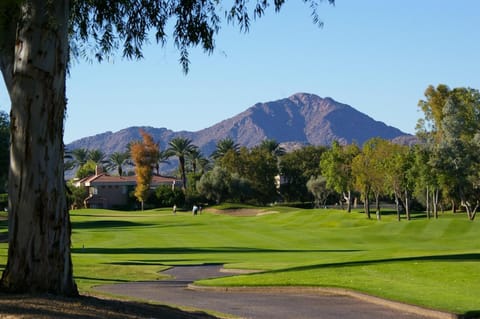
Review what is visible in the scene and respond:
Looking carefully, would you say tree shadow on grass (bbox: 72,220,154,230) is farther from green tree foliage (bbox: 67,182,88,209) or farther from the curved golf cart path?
the curved golf cart path

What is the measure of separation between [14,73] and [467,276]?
1445 centimetres

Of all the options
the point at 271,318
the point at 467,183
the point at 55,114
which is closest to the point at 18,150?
the point at 55,114

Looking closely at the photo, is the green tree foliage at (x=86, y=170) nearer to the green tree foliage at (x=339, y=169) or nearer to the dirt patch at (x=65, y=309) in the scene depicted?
the green tree foliage at (x=339, y=169)

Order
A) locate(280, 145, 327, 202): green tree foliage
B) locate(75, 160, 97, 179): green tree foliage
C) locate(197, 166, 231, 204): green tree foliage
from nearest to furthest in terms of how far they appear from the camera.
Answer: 1. locate(197, 166, 231, 204): green tree foliage
2. locate(280, 145, 327, 202): green tree foliage
3. locate(75, 160, 97, 179): green tree foliage

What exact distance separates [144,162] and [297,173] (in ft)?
88.8

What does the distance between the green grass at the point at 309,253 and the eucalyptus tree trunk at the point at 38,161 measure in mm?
8116

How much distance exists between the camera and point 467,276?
22.1 metres

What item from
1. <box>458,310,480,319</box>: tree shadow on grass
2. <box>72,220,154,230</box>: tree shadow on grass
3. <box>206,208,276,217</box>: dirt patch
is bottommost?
<box>458,310,480,319</box>: tree shadow on grass

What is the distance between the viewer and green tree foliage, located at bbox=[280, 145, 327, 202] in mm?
130375

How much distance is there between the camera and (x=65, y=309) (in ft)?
36.1

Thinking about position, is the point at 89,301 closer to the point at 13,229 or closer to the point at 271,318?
the point at 13,229

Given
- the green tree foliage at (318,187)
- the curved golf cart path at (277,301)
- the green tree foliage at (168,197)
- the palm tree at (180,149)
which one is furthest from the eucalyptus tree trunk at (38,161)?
the palm tree at (180,149)

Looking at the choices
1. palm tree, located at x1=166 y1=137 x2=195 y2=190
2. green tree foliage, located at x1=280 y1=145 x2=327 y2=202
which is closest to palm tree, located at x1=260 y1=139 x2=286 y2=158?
green tree foliage, located at x1=280 y1=145 x2=327 y2=202

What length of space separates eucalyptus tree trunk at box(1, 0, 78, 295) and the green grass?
812cm
